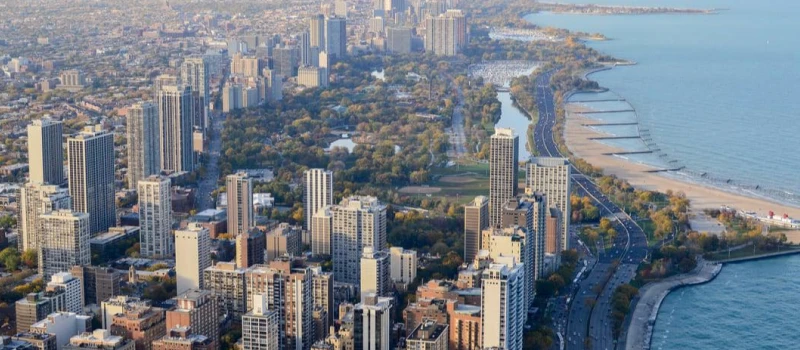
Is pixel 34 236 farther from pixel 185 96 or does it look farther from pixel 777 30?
pixel 777 30

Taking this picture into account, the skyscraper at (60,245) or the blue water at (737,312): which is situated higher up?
the skyscraper at (60,245)

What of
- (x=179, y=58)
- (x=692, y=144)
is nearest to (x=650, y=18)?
(x=179, y=58)

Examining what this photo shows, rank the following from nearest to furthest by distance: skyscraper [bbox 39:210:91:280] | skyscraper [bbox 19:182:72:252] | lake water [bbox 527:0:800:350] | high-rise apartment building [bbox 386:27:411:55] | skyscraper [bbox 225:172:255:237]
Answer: lake water [bbox 527:0:800:350] < skyscraper [bbox 39:210:91:280] < skyscraper [bbox 19:182:72:252] < skyscraper [bbox 225:172:255:237] < high-rise apartment building [bbox 386:27:411:55]

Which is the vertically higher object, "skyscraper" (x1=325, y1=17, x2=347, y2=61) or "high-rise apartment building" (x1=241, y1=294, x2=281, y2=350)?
"skyscraper" (x1=325, y1=17, x2=347, y2=61)

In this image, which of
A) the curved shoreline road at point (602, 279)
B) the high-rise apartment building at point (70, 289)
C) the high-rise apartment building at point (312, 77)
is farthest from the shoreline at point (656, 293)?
the high-rise apartment building at point (312, 77)

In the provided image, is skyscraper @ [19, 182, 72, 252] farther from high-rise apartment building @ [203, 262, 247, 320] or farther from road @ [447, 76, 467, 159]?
road @ [447, 76, 467, 159]

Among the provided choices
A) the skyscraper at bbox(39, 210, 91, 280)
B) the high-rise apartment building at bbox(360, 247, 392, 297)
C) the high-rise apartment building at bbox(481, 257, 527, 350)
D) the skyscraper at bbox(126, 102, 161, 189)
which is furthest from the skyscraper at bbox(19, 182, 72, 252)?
the high-rise apartment building at bbox(481, 257, 527, 350)

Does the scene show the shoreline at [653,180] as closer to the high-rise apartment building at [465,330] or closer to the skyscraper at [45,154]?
the high-rise apartment building at [465,330]
